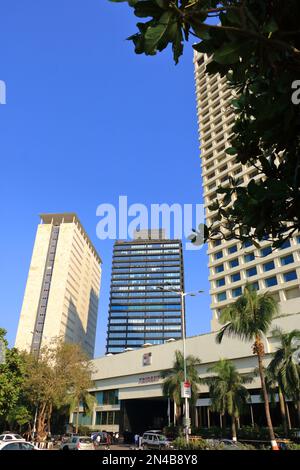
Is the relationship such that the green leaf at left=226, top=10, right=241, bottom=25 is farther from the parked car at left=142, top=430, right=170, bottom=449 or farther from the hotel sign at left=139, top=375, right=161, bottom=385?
the hotel sign at left=139, top=375, right=161, bottom=385

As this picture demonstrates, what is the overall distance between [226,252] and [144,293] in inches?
3980

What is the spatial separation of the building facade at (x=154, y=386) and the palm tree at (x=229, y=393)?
143 centimetres

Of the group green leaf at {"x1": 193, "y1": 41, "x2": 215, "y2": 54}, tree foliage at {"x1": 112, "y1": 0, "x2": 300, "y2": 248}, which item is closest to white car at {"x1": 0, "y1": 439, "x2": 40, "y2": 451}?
tree foliage at {"x1": 112, "y1": 0, "x2": 300, "y2": 248}

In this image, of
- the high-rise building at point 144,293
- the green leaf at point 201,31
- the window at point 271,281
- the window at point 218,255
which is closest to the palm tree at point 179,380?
the window at point 271,281

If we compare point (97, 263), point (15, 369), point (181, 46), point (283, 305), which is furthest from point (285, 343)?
point (97, 263)

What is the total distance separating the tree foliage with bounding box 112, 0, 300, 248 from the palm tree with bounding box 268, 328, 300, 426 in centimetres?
2650

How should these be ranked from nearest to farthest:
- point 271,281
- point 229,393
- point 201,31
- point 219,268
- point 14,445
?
point 201,31 → point 14,445 → point 229,393 → point 271,281 → point 219,268

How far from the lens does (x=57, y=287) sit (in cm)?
12238

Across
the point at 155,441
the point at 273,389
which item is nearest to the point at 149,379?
the point at 155,441

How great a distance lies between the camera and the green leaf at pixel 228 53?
131 inches

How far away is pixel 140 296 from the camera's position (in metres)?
162

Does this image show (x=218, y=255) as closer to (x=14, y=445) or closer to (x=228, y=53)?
(x=14, y=445)
